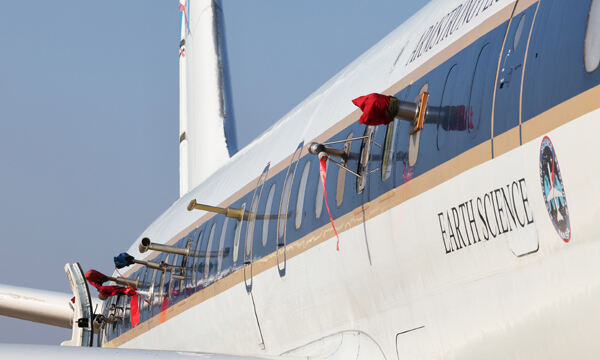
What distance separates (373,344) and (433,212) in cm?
111

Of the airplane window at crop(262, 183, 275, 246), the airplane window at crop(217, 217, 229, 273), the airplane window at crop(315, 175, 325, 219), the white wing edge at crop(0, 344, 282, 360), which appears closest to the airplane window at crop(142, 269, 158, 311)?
the airplane window at crop(217, 217, 229, 273)

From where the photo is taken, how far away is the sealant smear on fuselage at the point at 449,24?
513cm

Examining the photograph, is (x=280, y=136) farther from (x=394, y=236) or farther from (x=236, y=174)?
(x=394, y=236)

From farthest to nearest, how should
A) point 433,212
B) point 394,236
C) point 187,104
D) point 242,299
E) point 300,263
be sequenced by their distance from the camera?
point 187,104
point 242,299
point 300,263
point 394,236
point 433,212

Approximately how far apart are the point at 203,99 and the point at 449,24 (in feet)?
37.9

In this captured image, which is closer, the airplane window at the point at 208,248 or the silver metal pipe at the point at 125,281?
the airplane window at the point at 208,248

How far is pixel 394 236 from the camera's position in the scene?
17.2 ft

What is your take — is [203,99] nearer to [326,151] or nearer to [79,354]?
[326,151]

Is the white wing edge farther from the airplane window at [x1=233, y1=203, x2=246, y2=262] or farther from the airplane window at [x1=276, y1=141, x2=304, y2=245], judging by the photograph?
the airplane window at [x1=233, y1=203, x2=246, y2=262]

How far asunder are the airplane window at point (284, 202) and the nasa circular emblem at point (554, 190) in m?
3.58

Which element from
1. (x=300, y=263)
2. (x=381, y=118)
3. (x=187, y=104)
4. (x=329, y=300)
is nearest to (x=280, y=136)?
(x=300, y=263)

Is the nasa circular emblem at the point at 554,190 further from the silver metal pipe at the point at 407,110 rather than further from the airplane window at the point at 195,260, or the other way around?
the airplane window at the point at 195,260

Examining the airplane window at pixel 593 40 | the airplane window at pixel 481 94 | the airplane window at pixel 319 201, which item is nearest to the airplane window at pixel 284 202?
the airplane window at pixel 319 201

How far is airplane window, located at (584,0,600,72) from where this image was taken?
12.1 ft
